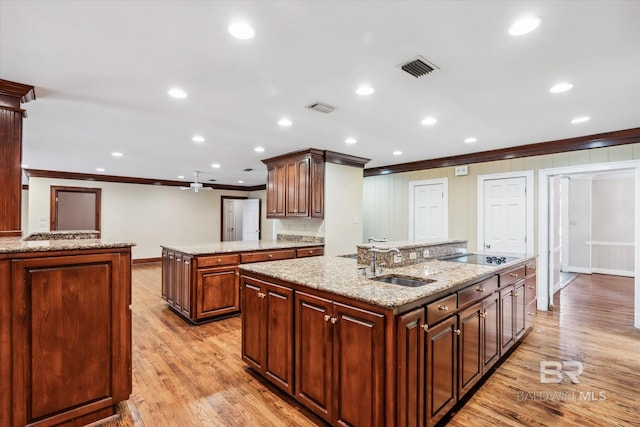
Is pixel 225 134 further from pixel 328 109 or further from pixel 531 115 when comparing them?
pixel 531 115

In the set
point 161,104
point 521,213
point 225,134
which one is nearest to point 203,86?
point 161,104

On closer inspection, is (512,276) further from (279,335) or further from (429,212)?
(429,212)

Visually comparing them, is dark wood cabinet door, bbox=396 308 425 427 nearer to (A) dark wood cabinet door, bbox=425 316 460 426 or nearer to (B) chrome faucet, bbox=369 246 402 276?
(A) dark wood cabinet door, bbox=425 316 460 426

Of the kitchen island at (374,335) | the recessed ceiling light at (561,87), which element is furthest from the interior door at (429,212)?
the recessed ceiling light at (561,87)

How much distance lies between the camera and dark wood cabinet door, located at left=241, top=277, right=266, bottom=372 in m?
2.50

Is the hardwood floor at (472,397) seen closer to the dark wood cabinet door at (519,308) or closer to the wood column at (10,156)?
the dark wood cabinet door at (519,308)

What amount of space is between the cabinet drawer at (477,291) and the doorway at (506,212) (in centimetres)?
274

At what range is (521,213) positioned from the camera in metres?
4.87

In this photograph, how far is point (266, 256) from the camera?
4.49 metres

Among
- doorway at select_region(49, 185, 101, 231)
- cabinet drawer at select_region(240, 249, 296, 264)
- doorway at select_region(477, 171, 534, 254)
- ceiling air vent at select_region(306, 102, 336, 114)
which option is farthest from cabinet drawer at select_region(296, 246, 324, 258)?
doorway at select_region(49, 185, 101, 231)

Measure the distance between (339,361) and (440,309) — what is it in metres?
0.71

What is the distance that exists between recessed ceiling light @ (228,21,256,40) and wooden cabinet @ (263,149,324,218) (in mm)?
3028

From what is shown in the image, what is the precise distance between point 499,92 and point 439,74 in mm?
755

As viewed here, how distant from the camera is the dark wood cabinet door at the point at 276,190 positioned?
5.40 m
